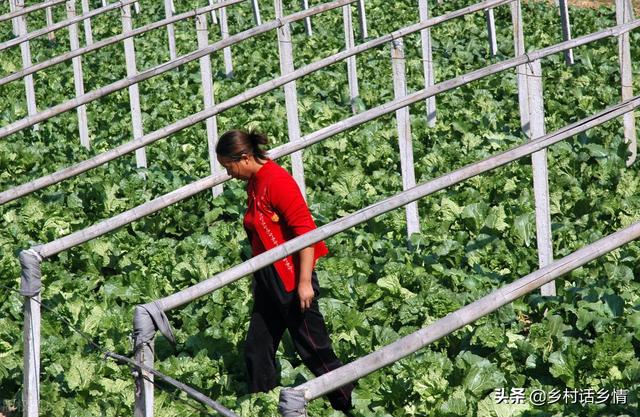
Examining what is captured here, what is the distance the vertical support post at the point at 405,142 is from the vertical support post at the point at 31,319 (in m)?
2.84

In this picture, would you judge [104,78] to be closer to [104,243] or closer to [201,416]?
[104,243]

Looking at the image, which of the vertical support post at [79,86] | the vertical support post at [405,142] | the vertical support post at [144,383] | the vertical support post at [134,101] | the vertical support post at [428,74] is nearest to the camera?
the vertical support post at [144,383]

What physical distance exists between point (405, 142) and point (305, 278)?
2.44 meters

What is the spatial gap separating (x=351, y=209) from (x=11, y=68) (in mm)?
6977

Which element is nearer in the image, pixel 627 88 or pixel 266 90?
pixel 266 90

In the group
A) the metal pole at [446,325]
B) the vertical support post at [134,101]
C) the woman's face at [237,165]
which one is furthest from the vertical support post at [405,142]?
the metal pole at [446,325]

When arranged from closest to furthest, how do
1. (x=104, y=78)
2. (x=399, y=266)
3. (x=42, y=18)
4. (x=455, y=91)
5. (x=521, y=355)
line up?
(x=521, y=355) < (x=399, y=266) < (x=455, y=91) < (x=104, y=78) < (x=42, y=18)

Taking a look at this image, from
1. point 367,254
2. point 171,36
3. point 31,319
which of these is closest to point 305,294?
point 31,319

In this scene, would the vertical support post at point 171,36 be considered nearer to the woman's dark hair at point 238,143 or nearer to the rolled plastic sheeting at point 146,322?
the woman's dark hair at point 238,143

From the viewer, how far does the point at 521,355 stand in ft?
16.8

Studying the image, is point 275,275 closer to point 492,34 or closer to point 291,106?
point 291,106

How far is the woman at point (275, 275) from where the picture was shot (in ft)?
16.0

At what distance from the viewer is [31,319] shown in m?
4.36

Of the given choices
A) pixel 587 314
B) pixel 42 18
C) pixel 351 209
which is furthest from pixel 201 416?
pixel 42 18
